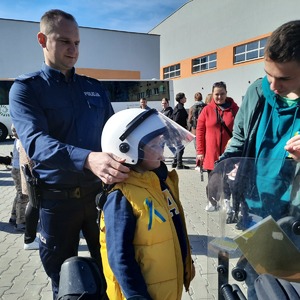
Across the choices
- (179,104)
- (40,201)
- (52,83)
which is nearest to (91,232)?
(40,201)

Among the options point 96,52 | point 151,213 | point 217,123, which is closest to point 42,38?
point 151,213

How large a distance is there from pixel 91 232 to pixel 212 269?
1.02 m

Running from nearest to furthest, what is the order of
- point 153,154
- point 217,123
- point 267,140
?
1. point 153,154
2. point 267,140
3. point 217,123

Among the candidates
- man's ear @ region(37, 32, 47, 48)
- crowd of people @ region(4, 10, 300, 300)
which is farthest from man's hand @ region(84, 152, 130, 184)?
man's ear @ region(37, 32, 47, 48)

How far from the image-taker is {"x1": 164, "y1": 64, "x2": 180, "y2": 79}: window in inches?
1131

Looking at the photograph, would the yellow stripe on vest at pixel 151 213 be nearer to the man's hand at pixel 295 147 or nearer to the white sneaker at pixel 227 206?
the white sneaker at pixel 227 206

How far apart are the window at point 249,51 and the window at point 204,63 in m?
2.37

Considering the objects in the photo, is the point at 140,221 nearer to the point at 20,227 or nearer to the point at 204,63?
the point at 20,227

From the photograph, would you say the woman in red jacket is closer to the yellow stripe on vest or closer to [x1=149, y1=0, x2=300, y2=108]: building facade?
the yellow stripe on vest

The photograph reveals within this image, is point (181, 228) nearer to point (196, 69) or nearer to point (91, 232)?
point (91, 232)

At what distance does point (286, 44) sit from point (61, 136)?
1287 millimetres

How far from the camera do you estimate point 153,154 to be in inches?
62.1

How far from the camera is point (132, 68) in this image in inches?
997

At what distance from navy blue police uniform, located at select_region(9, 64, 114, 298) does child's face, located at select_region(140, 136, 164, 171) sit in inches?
16.3
